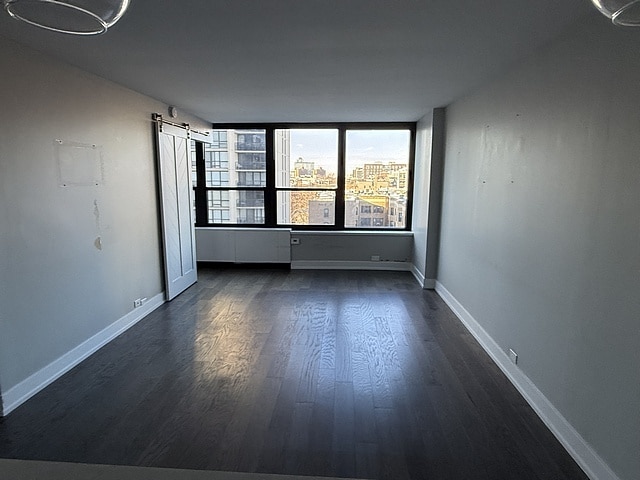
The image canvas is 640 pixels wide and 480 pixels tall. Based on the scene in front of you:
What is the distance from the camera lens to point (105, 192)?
11.2 ft

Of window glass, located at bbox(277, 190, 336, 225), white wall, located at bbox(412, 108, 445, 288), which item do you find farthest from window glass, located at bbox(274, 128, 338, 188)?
white wall, located at bbox(412, 108, 445, 288)

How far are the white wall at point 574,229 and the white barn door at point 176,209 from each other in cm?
337

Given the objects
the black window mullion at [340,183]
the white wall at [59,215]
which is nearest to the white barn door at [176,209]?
the white wall at [59,215]

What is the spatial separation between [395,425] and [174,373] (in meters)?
1.65

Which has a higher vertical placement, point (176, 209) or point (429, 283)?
point (176, 209)

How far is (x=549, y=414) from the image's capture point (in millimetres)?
2322

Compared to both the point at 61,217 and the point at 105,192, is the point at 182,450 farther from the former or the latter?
the point at 105,192

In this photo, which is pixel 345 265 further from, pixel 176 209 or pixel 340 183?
pixel 176 209

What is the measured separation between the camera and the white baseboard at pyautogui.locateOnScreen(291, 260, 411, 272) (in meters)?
6.30

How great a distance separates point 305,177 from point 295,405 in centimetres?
444

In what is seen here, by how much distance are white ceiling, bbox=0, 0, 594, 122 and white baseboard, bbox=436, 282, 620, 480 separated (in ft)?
7.08

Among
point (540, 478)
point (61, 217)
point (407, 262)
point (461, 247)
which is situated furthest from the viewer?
point (407, 262)

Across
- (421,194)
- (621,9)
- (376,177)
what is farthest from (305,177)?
(621,9)

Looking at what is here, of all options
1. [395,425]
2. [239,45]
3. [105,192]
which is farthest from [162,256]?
[395,425]
